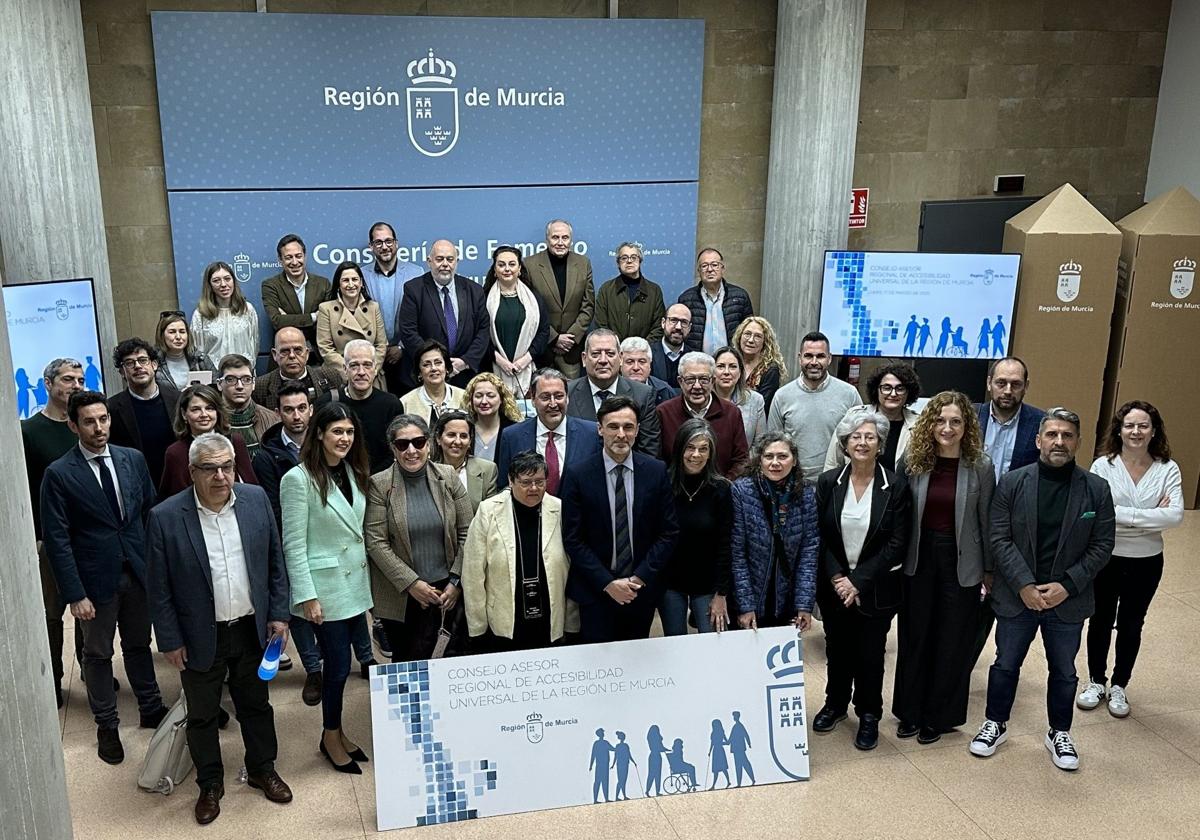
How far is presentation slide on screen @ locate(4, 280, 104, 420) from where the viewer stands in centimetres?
641

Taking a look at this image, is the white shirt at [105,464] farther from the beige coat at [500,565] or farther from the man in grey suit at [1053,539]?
the man in grey suit at [1053,539]

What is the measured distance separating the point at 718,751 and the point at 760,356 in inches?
96.1

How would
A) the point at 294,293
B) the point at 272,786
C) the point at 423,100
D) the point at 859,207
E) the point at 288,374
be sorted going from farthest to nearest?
the point at 859,207 < the point at 423,100 < the point at 294,293 < the point at 288,374 < the point at 272,786

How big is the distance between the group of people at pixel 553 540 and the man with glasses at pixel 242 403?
0.02m

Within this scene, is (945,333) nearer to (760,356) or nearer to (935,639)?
(760,356)

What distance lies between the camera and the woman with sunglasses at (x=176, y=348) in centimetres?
616

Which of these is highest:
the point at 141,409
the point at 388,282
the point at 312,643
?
the point at 388,282

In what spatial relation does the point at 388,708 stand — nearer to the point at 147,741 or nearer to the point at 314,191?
the point at 147,741

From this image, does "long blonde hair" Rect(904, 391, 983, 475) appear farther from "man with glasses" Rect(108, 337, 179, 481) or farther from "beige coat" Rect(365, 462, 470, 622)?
"man with glasses" Rect(108, 337, 179, 481)

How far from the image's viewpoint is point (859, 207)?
909 cm

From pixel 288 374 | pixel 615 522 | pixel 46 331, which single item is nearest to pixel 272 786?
pixel 615 522

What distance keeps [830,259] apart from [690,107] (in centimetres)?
167

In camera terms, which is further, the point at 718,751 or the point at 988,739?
the point at 988,739

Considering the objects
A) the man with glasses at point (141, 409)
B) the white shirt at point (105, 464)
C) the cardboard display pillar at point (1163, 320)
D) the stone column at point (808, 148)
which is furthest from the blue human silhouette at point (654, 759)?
the cardboard display pillar at point (1163, 320)
